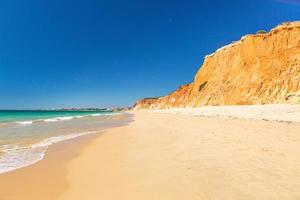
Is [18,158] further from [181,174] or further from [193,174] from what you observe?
[193,174]

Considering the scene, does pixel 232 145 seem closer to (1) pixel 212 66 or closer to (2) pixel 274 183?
(2) pixel 274 183

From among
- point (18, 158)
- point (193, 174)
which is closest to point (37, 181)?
point (18, 158)

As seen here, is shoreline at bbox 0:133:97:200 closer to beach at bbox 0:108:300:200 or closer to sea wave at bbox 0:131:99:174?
beach at bbox 0:108:300:200

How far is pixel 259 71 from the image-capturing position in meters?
41.0

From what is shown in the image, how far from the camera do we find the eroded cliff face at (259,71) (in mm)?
34531

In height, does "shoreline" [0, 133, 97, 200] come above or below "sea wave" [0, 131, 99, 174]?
below

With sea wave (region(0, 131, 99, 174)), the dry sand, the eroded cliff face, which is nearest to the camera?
the dry sand

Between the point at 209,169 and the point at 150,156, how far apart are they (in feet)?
7.57

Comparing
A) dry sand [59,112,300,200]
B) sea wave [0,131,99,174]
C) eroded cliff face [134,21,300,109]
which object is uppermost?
eroded cliff face [134,21,300,109]

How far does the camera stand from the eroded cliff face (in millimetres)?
34531

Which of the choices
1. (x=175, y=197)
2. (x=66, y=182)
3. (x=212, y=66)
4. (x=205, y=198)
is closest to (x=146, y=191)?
(x=175, y=197)

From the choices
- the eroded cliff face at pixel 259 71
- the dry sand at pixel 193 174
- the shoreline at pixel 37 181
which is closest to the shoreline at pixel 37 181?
the shoreline at pixel 37 181

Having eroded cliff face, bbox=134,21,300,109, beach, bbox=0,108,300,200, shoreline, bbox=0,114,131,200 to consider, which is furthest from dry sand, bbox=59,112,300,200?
eroded cliff face, bbox=134,21,300,109

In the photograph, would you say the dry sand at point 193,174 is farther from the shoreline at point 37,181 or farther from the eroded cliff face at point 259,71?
the eroded cliff face at point 259,71
